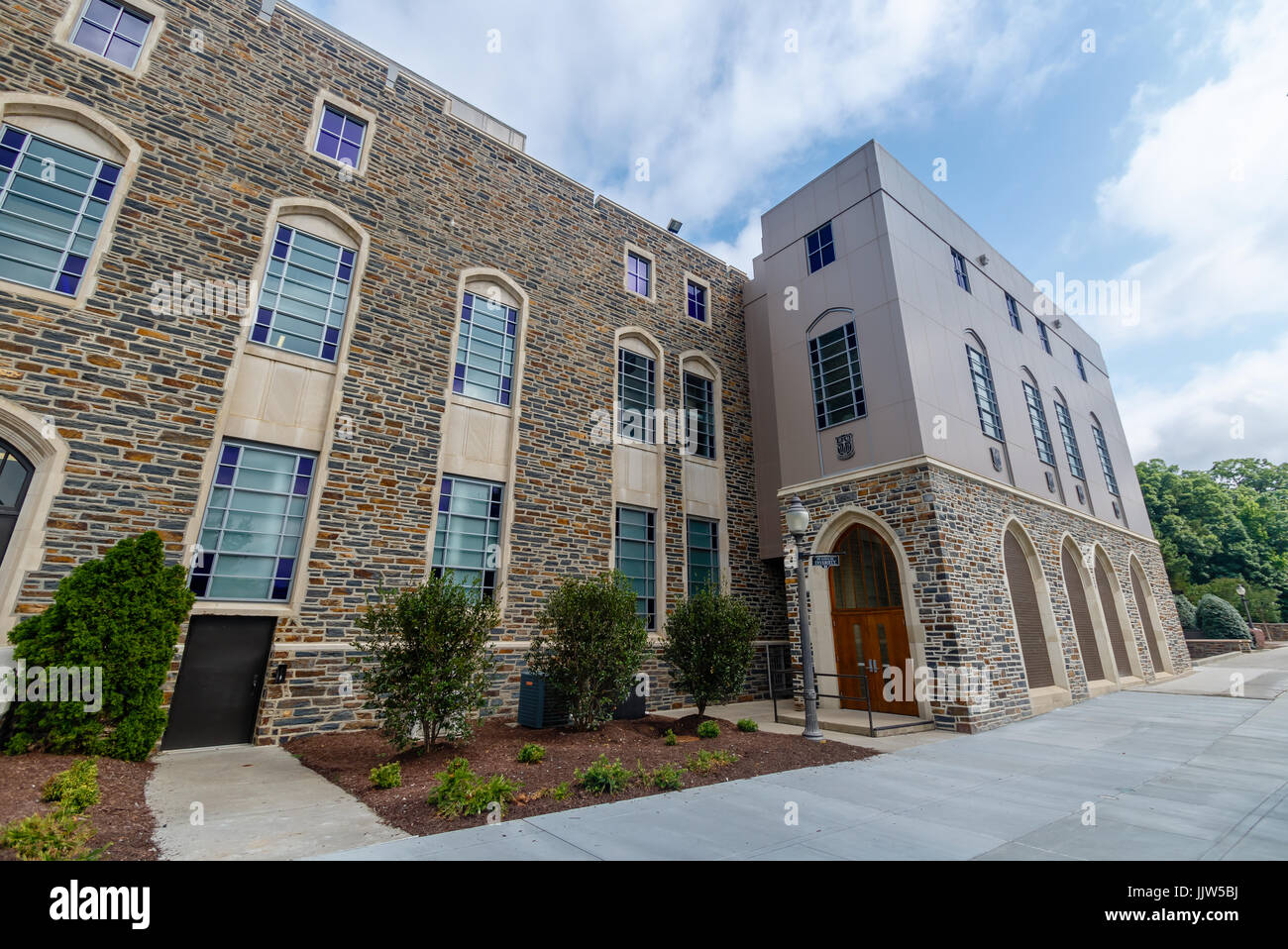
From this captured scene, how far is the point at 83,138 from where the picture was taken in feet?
28.8

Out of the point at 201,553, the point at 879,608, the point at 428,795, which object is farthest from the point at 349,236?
the point at 879,608

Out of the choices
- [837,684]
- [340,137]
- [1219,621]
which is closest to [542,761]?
[837,684]

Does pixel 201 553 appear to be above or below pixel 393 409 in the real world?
below

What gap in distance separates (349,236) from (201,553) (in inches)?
259

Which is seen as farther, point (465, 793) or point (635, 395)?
point (635, 395)

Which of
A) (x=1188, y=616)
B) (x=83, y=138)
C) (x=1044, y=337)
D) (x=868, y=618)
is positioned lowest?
(x=868, y=618)

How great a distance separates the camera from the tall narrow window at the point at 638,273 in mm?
15523

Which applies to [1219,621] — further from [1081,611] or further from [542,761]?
[542,761]

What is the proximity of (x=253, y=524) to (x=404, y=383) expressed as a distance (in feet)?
11.8

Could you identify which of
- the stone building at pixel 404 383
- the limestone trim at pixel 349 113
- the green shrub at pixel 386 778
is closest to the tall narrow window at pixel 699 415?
the stone building at pixel 404 383
